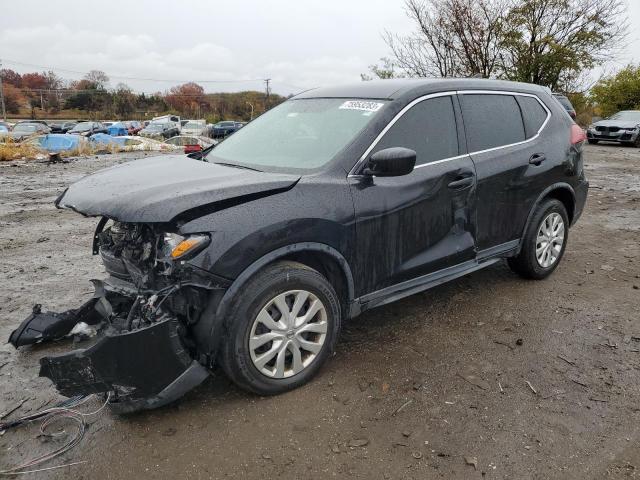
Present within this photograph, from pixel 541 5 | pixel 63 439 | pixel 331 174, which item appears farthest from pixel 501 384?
pixel 541 5

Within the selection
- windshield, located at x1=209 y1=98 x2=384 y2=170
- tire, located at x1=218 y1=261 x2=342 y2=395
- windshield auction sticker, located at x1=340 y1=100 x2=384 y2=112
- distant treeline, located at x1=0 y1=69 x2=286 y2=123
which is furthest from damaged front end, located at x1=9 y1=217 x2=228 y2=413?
distant treeline, located at x1=0 y1=69 x2=286 y2=123

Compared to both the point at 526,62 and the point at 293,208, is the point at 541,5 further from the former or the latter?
the point at 293,208

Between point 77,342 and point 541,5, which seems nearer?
point 77,342

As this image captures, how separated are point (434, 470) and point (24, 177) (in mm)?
12607

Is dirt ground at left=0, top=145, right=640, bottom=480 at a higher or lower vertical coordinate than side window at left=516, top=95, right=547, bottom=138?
lower

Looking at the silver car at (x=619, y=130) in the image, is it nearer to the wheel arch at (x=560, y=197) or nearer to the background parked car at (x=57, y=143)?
the wheel arch at (x=560, y=197)

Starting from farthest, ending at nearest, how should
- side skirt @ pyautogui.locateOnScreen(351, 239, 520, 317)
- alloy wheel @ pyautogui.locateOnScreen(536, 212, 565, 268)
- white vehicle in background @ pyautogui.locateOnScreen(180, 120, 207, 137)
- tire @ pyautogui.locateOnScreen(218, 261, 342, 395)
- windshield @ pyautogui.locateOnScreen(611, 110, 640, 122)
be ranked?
white vehicle in background @ pyautogui.locateOnScreen(180, 120, 207, 137) → windshield @ pyautogui.locateOnScreen(611, 110, 640, 122) → alloy wheel @ pyautogui.locateOnScreen(536, 212, 565, 268) → side skirt @ pyautogui.locateOnScreen(351, 239, 520, 317) → tire @ pyautogui.locateOnScreen(218, 261, 342, 395)

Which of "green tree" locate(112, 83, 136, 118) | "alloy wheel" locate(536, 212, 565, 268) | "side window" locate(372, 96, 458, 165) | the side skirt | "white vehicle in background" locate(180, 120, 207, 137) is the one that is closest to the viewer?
the side skirt

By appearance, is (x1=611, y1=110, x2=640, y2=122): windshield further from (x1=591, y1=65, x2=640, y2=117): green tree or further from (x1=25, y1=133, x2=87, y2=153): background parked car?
(x1=25, y1=133, x2=87, y2=153): background parked car

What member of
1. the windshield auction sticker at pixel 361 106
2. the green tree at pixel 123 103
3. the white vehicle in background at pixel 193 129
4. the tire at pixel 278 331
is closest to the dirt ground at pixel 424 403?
the tire at pixel 278 331

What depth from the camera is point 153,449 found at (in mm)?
2570

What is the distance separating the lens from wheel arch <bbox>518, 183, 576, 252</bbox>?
14.6 feet

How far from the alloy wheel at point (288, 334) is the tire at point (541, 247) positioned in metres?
2.36

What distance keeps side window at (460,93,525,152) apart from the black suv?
0.05 feet
